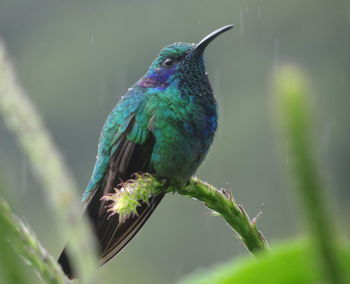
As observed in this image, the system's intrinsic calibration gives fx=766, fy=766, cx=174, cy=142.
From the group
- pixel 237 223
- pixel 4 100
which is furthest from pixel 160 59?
pixel 4 100

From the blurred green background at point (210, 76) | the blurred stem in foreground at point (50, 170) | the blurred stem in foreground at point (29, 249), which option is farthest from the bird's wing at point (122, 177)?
the blurred green background at point (210, 76)

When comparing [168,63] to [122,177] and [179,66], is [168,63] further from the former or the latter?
[122,177]

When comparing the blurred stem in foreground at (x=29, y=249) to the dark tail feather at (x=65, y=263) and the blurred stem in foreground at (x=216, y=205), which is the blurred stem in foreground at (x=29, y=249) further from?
the dark tail feather at (x=65, y=263)

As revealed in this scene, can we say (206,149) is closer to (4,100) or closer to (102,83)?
(4,100)

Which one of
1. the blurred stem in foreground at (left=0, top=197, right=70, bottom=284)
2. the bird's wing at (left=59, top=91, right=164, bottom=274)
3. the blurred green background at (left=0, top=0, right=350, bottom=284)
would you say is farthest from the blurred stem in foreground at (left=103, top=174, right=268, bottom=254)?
the blurred green background at (left=0, top=0, right=350, bottom=284)

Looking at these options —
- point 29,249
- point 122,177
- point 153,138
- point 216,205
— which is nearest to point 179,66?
point 153,138
